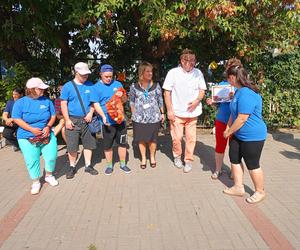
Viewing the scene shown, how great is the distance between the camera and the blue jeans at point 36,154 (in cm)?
471

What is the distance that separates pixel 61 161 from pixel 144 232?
128 inches

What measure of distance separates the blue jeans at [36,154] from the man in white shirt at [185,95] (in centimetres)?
182

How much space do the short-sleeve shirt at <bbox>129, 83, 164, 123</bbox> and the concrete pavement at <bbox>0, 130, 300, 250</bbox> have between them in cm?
86

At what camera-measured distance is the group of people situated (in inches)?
177

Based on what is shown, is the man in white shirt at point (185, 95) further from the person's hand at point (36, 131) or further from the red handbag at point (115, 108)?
the person's hand at point (36, 131)

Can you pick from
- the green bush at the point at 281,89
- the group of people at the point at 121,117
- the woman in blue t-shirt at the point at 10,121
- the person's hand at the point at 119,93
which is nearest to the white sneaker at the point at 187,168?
the group of people at the point at 121,117

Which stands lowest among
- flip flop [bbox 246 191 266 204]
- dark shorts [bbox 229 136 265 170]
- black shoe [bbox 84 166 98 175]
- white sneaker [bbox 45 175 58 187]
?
black shoe [bbox 84 166 98 175]

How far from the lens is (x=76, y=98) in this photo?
5.25m

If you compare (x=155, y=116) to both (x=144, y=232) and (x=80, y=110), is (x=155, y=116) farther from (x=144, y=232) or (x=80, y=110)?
(x=144, y=232)

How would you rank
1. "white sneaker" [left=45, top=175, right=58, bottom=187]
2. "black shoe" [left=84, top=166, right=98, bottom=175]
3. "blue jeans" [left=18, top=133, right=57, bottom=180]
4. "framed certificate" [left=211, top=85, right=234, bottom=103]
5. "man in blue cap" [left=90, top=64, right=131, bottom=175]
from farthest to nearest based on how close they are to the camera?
"black shoe" [left=84, top=166, right=98, bottom=175]
"man in blue cap" [left=90, top=64, right=131, bottom=175]
"white sneaker" [left=45, top=175, right=58, bottom=187]
"framed certificate" [left=211, top=85, right=234, bottom=103]
"blue jeans" [left=18, top=133, right=57, bottom=180]

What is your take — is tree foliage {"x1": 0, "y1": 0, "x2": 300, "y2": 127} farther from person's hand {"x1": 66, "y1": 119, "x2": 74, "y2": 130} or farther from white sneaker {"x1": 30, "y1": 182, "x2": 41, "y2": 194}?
white sneaker {"x1": 30, "y1": 182, "x2": 41, "y2": 194}

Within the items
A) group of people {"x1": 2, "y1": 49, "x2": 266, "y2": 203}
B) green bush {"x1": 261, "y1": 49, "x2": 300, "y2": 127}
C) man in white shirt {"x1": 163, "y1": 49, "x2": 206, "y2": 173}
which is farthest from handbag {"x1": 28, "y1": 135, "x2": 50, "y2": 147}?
A: green bush {"x1": 261, "y1": 49, "x2": 300, "y2": 127}

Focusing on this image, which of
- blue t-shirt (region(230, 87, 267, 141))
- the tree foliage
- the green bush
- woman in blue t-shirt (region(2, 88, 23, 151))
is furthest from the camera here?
the green bush

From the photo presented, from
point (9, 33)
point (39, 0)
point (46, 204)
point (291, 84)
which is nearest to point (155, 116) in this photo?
point (46, 204)
